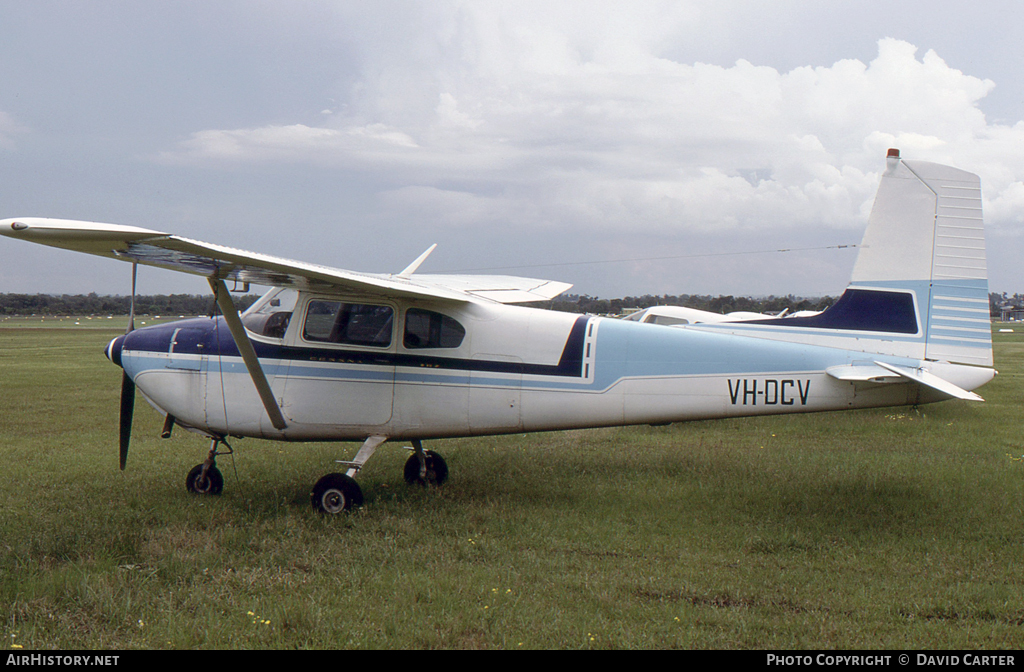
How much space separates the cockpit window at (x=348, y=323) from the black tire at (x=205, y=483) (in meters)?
1.99

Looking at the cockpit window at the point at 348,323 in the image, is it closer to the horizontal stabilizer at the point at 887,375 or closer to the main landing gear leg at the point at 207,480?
the main landing gear leg at the point at 207,480

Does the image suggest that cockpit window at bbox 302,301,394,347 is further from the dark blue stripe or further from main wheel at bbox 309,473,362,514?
the dark blue stripe

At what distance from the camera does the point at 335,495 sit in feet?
22.2

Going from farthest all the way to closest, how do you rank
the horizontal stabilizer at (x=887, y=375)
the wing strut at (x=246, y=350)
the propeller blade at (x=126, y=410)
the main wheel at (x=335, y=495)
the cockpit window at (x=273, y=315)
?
the propeller blade at (x=126, y=410), the cockpit window at (x=273, y=315), the main wheel at (x=335, y=495), the horizontal stabilizer at (x=887, y=375), the wing strut at (x=246, y=350)

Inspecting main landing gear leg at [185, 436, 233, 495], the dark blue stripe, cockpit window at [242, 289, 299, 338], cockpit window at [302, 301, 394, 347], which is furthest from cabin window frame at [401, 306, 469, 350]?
the dark blue stripe

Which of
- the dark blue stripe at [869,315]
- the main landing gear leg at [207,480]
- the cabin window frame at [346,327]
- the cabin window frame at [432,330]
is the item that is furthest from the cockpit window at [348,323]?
the dark blue stripe at [869,315]

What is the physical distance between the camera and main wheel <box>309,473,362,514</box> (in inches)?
266

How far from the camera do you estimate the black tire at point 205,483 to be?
7621 millimetres

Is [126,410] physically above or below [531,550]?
above

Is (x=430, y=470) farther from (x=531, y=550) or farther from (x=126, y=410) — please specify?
(x=126, y=410)

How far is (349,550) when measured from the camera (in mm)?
5672

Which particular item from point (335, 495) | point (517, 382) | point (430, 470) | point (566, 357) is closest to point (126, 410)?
point (335, 495)

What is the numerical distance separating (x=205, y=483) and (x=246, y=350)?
2.12 metres
